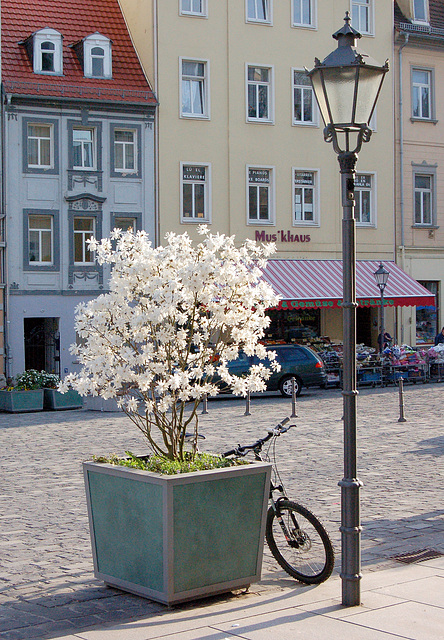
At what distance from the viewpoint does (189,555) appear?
6055 millimetres

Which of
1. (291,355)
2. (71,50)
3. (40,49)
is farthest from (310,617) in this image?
(71,50)

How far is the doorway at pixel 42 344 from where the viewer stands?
29906 mm

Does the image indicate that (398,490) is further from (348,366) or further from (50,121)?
(50,121)

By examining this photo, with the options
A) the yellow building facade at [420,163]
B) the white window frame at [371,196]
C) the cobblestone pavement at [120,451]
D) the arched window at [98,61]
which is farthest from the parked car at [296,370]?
the arched window at [98,61]

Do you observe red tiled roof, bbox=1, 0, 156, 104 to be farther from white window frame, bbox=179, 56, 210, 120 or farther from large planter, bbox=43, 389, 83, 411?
large planter, bbox=43, 389, 83, 411

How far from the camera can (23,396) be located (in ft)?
76.0

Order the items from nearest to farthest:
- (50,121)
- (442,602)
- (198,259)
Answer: (442,602) < (198,259) < (50,121)

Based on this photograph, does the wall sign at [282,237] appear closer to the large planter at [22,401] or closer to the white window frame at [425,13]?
the white window frame at [425,13]

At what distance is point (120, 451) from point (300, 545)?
7.51 m

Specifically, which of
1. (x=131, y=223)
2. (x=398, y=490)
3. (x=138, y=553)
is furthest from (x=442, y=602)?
(x=131, y=223)

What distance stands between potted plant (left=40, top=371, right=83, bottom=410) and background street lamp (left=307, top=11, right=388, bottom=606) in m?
17.8

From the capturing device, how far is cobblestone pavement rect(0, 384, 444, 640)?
6.38 metres

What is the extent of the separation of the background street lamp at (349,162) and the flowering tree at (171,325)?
0.73 metres

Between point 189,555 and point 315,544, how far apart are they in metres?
1.07
